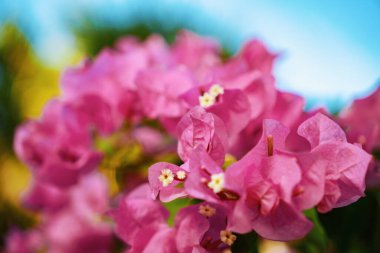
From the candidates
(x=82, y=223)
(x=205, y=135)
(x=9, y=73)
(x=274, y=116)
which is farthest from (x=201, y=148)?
(x=9, y=73)

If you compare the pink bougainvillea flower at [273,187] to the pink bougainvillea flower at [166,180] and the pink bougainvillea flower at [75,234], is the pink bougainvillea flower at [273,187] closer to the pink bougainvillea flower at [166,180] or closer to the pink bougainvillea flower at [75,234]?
the pink bougainvillea flower at [166,180]

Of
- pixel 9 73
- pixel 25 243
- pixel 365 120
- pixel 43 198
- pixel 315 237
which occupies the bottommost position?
pixel 9 73

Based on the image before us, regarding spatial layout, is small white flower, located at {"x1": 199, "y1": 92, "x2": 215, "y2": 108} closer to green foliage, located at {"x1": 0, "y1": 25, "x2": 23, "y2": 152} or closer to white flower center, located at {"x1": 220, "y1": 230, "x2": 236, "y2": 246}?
white flower center, located at {"x1": 220, "y1": 230, "x2": 236, "y2": 246}

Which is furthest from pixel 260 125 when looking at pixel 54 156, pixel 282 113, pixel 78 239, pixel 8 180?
pixel 8 180

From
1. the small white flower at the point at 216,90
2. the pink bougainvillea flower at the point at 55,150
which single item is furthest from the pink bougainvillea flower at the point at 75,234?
the small white flower at the point at 216,90

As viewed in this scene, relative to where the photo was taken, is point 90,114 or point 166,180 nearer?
point 166,180

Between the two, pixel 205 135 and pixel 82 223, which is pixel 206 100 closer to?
pixel 205 135
